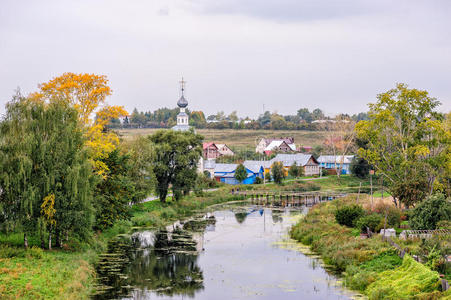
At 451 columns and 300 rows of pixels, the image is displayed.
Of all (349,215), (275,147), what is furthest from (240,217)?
(275,147)

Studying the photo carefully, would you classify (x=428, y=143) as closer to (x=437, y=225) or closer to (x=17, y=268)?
(x=437, y=225)

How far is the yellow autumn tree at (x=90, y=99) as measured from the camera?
125ft

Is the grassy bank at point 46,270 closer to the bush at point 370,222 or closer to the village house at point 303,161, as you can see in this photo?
the bush at point 370,222

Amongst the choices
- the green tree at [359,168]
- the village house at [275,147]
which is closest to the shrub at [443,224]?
the green tree at [359,168]

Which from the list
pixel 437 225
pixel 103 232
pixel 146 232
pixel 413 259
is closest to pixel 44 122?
pixel 103 232

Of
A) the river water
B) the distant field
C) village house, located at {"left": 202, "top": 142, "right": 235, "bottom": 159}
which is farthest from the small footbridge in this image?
the distant field

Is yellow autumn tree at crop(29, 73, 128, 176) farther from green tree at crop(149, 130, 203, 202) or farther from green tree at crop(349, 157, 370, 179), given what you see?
green tree at crop(349, 157, 370, 179)

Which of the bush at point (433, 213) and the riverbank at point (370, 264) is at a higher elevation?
the bush at point (433, 213)

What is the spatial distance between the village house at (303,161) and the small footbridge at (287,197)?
19.9 m

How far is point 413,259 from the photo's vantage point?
85.8ft

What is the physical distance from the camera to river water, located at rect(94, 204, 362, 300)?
87.4 feet

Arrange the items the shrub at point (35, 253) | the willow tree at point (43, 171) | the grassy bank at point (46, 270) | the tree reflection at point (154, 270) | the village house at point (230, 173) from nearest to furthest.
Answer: the grassy bank at point (46, 270)
the tree reflection at point (154, 270)
the shrub at point (35, 253)
the willow tree at point (43, 171)
the village house at point (230, 173)

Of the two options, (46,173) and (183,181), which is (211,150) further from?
(46,173)

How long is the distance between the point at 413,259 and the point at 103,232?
931 inches
